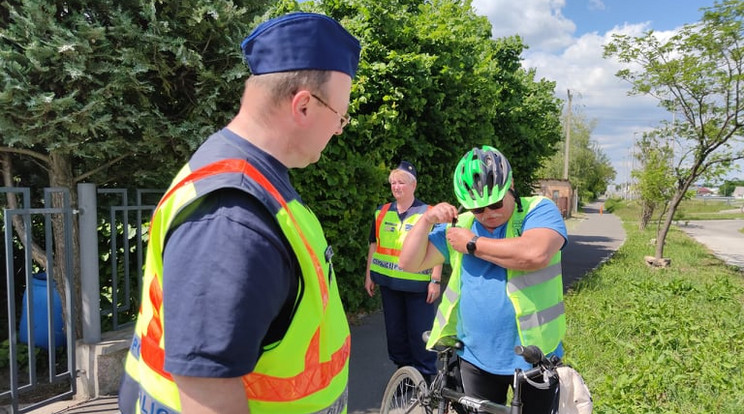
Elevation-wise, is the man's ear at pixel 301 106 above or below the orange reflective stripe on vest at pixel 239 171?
above

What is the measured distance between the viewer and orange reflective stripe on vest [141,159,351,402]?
1.01m

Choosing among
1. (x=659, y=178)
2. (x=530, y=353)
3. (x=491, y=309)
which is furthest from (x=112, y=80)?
(x=659, y=178)

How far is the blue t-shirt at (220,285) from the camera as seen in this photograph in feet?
2.86

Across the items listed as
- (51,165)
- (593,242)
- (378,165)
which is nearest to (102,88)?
(51,165)

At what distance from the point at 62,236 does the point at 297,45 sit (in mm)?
3654

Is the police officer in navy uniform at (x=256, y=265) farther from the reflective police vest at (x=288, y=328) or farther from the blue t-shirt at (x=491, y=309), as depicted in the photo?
the blue t-shirt at (x=491, y=309)

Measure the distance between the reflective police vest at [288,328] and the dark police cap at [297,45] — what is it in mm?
259

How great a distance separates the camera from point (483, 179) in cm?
242

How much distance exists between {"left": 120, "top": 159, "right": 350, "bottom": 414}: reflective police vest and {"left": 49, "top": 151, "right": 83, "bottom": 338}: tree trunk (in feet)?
10.3

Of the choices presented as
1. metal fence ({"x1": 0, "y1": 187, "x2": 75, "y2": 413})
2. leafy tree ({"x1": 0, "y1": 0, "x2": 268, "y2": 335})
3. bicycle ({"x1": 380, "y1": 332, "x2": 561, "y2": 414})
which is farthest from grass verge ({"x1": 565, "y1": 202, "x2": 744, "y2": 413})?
metal fence ({"x1": 0, "y1": 187, "x2": 75, "y2": 413})

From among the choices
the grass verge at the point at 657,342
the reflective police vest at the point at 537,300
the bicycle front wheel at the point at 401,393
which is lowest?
the grass verge at the point at 657,342

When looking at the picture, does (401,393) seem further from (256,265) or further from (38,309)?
(38,309)

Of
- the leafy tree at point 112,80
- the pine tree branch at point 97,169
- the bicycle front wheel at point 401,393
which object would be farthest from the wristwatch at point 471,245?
the pine tree branch at point 97,169

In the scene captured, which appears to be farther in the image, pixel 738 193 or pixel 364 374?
pixel 738 193
